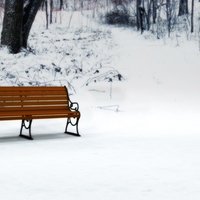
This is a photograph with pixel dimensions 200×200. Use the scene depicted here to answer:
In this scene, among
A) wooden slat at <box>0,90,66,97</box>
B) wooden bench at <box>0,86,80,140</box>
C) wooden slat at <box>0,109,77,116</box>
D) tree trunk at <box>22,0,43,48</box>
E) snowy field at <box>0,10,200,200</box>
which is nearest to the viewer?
snowy field at <box>0,10,200,200</box>

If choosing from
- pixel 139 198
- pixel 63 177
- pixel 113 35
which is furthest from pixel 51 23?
pixel 139 198

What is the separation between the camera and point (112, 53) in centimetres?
937

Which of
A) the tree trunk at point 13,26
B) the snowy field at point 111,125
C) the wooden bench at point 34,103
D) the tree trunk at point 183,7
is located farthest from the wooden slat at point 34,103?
the tree trunk at point 183,7

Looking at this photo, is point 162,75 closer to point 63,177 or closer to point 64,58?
point 64,58

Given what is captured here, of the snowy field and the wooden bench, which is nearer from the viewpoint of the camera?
the snowy field

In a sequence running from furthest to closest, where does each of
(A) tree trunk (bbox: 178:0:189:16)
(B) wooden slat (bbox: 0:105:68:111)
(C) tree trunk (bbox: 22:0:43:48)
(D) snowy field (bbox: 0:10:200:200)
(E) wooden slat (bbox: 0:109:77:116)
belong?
(A) tree trunk (bbox: 178:0:189:16), (C) tree trunk (bbox: 22:0:43:48), (B) wooden slat (bbox: 0:105:68:111), (E) wooden slat (bbox: 0:109:77:116), (D) snowy field (bbox: 0:10:200:200)

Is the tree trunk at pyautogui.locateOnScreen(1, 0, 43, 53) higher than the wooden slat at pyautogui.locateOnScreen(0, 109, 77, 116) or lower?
higher

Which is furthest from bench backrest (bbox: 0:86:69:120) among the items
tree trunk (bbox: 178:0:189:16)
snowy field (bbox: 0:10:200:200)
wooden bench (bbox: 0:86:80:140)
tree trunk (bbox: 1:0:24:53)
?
tree trunk (bbox: 178:0:189:16)

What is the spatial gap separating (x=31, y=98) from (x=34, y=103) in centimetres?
8

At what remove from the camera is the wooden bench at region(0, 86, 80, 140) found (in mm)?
5727

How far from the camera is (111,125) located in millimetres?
7242

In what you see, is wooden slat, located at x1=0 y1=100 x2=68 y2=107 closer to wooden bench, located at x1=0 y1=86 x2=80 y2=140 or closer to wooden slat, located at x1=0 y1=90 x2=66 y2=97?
wooden bench, located at x1=0 y1=86 x2=80 y2=140

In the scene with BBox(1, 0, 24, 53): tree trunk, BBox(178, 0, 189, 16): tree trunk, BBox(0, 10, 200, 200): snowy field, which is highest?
BBox(178, 0, 189, 16): tree trunk

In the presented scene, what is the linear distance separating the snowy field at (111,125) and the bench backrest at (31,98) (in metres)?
0.40
